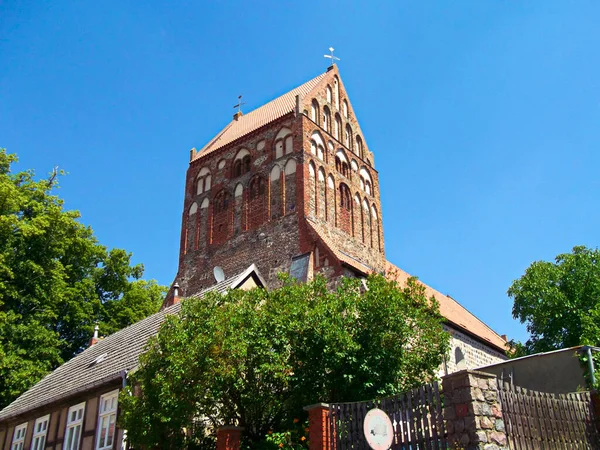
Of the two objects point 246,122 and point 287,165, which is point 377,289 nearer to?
point 287,165

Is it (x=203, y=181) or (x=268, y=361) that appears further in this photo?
(x=203, y=181)

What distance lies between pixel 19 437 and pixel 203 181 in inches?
594

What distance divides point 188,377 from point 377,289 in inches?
195

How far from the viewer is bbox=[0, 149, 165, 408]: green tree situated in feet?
82.4

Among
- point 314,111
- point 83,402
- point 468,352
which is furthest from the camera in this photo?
point 314,111

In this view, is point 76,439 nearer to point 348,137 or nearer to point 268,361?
point 268,361

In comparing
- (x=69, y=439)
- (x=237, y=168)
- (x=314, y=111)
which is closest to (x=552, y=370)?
(x=69, y=439)

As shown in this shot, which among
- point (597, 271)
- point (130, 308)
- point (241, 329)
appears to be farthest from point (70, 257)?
point (597, 271)

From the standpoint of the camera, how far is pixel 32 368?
2445cm

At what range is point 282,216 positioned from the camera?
25438 mm

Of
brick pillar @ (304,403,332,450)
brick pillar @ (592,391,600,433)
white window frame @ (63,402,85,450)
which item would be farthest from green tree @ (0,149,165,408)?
brick pillar @ (592,391,600,433)

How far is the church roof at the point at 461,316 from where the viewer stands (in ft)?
94.3

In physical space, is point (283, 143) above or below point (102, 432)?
above

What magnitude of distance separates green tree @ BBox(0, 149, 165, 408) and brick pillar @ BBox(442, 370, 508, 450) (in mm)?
20040
